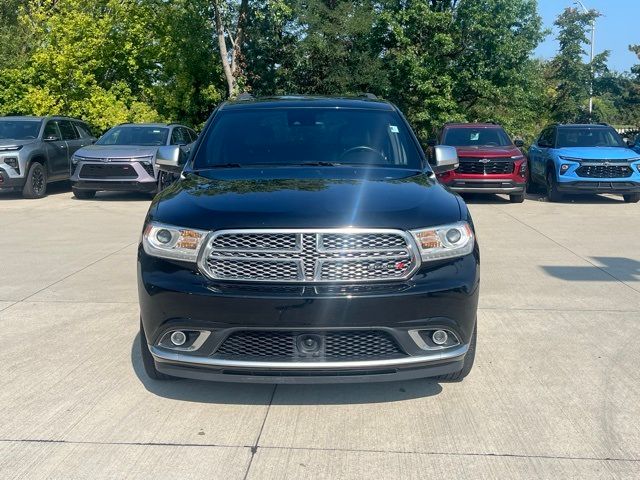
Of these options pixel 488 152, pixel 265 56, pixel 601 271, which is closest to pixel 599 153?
pixel 488 152

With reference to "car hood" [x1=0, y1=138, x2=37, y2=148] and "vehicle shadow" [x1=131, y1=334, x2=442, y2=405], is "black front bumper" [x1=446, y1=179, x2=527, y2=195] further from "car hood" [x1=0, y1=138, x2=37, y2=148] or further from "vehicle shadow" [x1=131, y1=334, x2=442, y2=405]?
"vehicle shadow" [x1=131, y1=334, x2=442, y2=405]

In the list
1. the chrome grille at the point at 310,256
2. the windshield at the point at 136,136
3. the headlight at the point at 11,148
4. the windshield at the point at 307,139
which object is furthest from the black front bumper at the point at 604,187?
the chrome grille at the point at 310,256

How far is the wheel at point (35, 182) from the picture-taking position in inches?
622

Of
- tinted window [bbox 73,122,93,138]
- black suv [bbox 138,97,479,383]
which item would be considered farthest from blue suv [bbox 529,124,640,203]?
black suv [bbox 138,97,479,383]

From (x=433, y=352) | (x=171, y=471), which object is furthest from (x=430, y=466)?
(x=171, y=471)

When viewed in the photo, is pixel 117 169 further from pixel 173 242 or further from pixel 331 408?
pixel 331 408

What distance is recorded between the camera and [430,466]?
3641 millimetres

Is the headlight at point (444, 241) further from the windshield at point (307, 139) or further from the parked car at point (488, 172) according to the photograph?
the parked car at point (488, 172)

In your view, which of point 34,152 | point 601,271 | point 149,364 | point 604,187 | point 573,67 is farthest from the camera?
point 573,67

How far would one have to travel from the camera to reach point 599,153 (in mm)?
15328

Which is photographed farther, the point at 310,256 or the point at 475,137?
the point at 475,137

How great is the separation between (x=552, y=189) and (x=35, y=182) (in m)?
11.1

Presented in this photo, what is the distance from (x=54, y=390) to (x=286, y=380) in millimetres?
1631

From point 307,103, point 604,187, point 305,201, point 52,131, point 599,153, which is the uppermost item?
point 307,103
